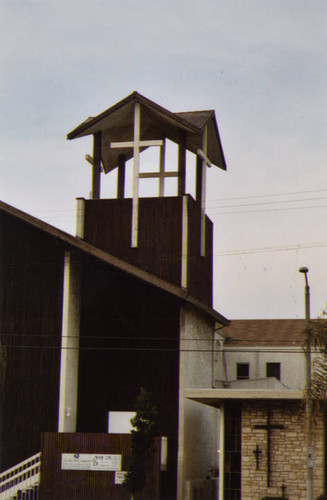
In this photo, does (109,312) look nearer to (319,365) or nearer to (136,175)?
(136,175)

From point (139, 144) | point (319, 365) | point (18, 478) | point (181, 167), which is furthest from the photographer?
point (181, 167)

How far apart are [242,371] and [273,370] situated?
1887 mm

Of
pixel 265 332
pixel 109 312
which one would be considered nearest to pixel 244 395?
pixel 109 312

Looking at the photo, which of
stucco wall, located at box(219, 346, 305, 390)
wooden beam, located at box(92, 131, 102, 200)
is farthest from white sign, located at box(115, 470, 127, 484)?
stucco wall, located at box(219, 346, 305, 390)

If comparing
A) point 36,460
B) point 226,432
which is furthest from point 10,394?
point 226,432

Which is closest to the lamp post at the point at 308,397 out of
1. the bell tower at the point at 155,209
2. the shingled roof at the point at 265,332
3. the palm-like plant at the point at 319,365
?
the palm-like plant at the point at 319,365

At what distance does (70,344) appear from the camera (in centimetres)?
3494

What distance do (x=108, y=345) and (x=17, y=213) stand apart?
666cm

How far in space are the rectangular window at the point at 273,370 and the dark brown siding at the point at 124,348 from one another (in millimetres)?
18556

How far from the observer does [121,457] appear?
103 feet

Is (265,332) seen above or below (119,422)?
above

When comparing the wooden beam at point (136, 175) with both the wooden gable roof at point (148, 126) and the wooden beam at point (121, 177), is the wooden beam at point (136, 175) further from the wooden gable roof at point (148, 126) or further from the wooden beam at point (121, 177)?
the wooden beam at point (121, 177)

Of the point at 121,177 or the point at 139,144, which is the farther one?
the point at 121,177

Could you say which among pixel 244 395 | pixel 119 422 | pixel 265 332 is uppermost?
pixel 265 332
